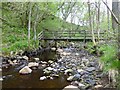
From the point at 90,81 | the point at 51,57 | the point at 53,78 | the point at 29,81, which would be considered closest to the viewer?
the point at 90,81

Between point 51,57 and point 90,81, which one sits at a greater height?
point 90,81

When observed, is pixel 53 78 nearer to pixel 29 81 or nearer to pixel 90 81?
pixel 29 81

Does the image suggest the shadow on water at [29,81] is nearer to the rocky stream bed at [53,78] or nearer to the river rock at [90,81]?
the rocky stream bed at [53,78]

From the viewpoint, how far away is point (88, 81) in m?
6.39

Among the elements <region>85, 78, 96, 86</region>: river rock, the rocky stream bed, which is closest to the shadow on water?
the rocky stream bed

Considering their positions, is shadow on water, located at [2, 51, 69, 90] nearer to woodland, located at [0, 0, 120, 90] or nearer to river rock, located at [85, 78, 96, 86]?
woodland, located at [0, 0, 120, 90]

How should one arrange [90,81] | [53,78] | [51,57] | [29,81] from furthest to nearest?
[51,57], [53,78], [29,81], [90,81]

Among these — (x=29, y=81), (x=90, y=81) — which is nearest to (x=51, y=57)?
(x=29, y=81)

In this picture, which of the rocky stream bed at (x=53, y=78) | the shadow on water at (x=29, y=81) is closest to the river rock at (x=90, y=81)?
the rocky stream bed at (x=53, y=78)

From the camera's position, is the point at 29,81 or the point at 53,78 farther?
the point at 53,78

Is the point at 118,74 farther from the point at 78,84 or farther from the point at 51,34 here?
the point at 51,34

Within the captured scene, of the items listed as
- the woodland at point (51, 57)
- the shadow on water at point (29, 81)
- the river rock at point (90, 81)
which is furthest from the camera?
the shadow on water at point (29, 81)

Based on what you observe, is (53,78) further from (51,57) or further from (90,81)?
(51,57)

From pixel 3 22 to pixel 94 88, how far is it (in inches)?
377
